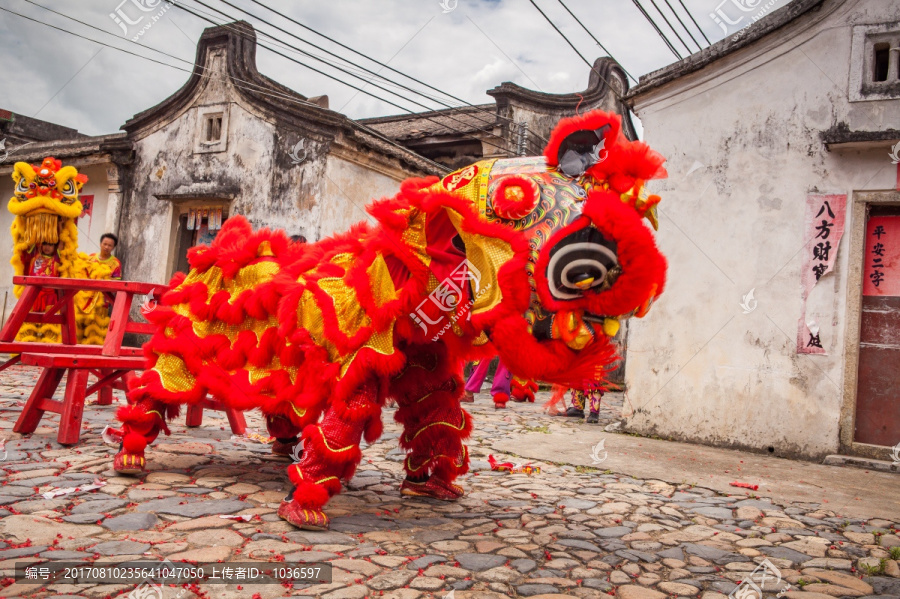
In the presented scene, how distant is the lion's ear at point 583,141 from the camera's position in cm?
332

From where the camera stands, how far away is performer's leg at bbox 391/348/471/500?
411 cm

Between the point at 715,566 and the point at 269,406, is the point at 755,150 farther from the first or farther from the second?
the point at 269,406

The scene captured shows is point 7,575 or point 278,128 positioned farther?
point 278,128

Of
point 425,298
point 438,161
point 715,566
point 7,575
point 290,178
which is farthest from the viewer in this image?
point 438,161

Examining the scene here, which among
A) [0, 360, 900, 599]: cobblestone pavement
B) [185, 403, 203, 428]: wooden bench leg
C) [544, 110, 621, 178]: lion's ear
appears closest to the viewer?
[0, 360, 900, 599]: cobblestone pavement

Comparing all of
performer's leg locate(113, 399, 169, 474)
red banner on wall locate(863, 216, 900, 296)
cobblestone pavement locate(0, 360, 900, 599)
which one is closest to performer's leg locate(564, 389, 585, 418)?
red banner on wall locate(863, 216, 900, 296)

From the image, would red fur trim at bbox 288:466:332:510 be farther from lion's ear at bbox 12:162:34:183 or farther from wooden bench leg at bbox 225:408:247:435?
lion's ear at bbox 12:162:34:183

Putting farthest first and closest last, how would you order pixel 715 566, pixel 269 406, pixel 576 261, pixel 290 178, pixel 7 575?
pixel 290 178
pixel 269 406
pixel 715 566
pixel 576 261
pixel 7 575

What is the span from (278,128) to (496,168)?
30.2ft

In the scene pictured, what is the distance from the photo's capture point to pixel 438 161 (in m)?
15.8

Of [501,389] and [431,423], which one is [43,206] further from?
[431,423]

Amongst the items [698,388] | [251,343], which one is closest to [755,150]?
[698,388]

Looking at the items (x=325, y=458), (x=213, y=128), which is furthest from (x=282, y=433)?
(x=213, y=128)

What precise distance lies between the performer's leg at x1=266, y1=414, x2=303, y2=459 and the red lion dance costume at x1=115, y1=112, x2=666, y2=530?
749 mm
